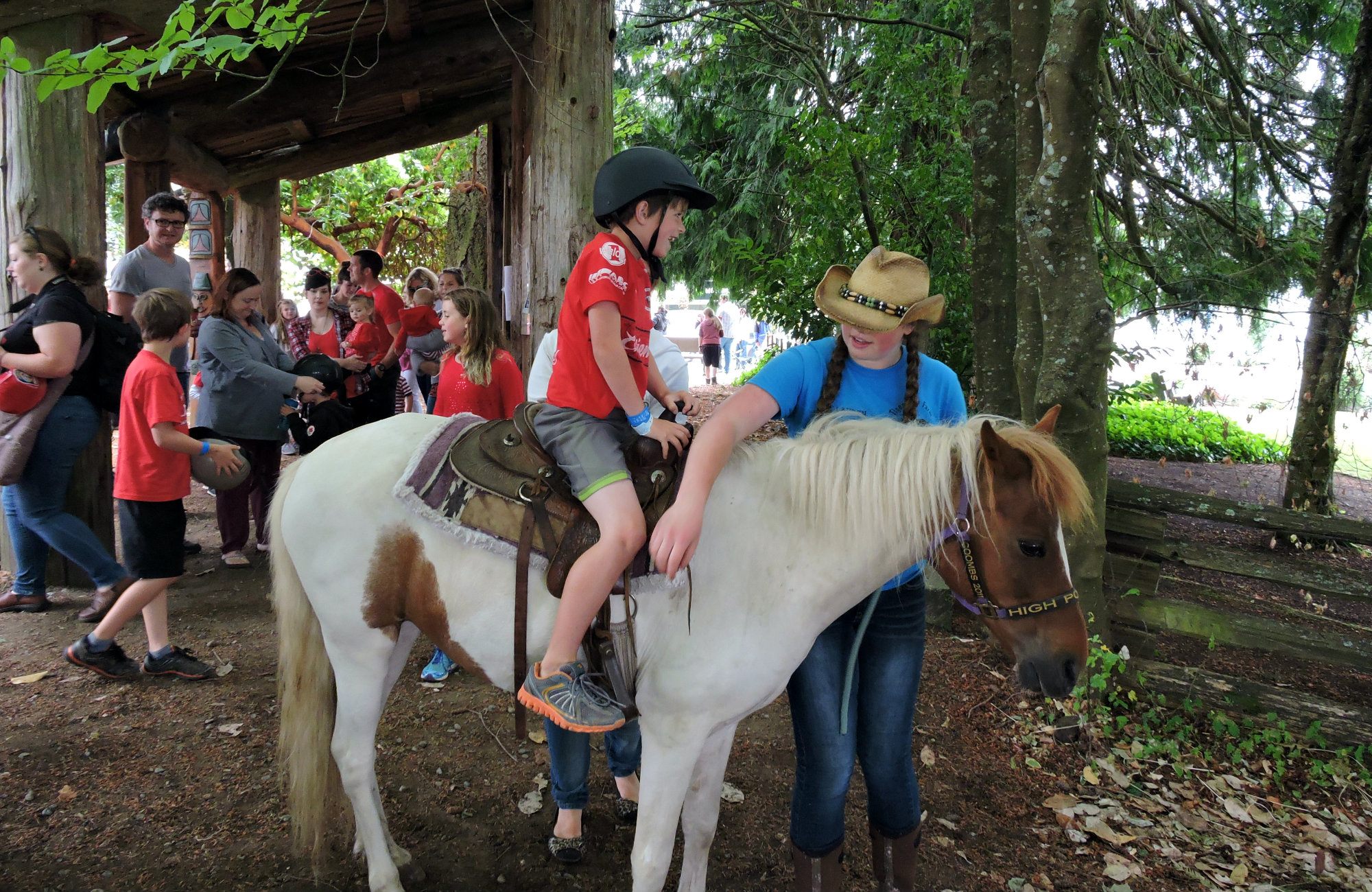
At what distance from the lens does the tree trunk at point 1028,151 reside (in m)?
4.21

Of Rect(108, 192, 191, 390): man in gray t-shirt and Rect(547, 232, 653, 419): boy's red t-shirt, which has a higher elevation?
Rect(108, 192, 191, 390): man in gray t-shirt

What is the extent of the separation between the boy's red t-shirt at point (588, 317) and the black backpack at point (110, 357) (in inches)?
140

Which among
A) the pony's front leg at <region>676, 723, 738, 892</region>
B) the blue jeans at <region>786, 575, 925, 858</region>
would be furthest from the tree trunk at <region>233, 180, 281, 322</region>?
the blue jeans at <region>786, 575, 925, 858</region>

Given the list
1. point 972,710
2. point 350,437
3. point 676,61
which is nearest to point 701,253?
point 676,61

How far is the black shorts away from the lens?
382cm

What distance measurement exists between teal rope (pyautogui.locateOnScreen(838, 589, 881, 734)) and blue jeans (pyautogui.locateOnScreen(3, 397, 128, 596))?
4225 millimetres

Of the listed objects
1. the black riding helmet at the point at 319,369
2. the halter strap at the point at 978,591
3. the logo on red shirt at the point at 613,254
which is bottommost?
the halter strap at the point at 978,591

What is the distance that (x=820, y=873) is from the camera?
234 centimetres

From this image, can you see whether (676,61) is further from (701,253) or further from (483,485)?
(483,485)

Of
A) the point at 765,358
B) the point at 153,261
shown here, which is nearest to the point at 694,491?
the point at 153,261

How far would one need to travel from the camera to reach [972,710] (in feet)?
13.6

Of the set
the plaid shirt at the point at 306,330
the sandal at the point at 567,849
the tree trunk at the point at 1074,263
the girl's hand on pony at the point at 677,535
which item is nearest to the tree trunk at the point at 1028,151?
the tree trunk at the point at 1074,263

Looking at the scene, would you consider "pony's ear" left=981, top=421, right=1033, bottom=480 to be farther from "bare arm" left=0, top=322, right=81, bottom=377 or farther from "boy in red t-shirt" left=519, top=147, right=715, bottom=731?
"bare arm" left=0, top=322, right=81, bottom=377

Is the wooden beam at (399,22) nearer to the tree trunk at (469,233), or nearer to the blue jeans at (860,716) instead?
the tree trunk at (469,233)
